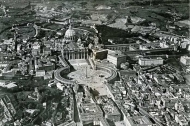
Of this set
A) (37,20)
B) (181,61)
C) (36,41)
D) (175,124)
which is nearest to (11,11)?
(37,20)

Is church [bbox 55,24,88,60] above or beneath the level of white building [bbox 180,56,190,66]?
above

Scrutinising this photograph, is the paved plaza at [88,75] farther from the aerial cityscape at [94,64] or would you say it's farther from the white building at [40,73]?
the white building at [40,73]

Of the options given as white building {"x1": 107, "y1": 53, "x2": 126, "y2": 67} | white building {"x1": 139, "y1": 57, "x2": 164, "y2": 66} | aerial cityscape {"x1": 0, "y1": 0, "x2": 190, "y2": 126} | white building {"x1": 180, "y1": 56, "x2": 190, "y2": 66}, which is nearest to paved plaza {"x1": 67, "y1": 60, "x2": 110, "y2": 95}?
aerial cityscape {"x1": 0, "y1": 0, "x2": 190, "y2": 126}

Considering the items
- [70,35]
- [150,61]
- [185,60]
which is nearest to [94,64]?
[150,61]

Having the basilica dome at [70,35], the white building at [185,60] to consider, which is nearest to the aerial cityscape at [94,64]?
the white building at [185,60]

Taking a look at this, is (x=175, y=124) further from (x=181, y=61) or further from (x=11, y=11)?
(x=11, y=11)

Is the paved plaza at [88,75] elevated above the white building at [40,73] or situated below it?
below

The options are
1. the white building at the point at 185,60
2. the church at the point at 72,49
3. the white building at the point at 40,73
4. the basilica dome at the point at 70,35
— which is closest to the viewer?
the white building at the point at 40,73

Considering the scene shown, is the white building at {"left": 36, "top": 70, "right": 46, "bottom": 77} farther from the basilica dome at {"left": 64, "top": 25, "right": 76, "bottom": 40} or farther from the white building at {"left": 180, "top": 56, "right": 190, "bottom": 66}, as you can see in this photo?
the white building at {"left": 180, "top": 56, "right": 190, "bottom": 66}
